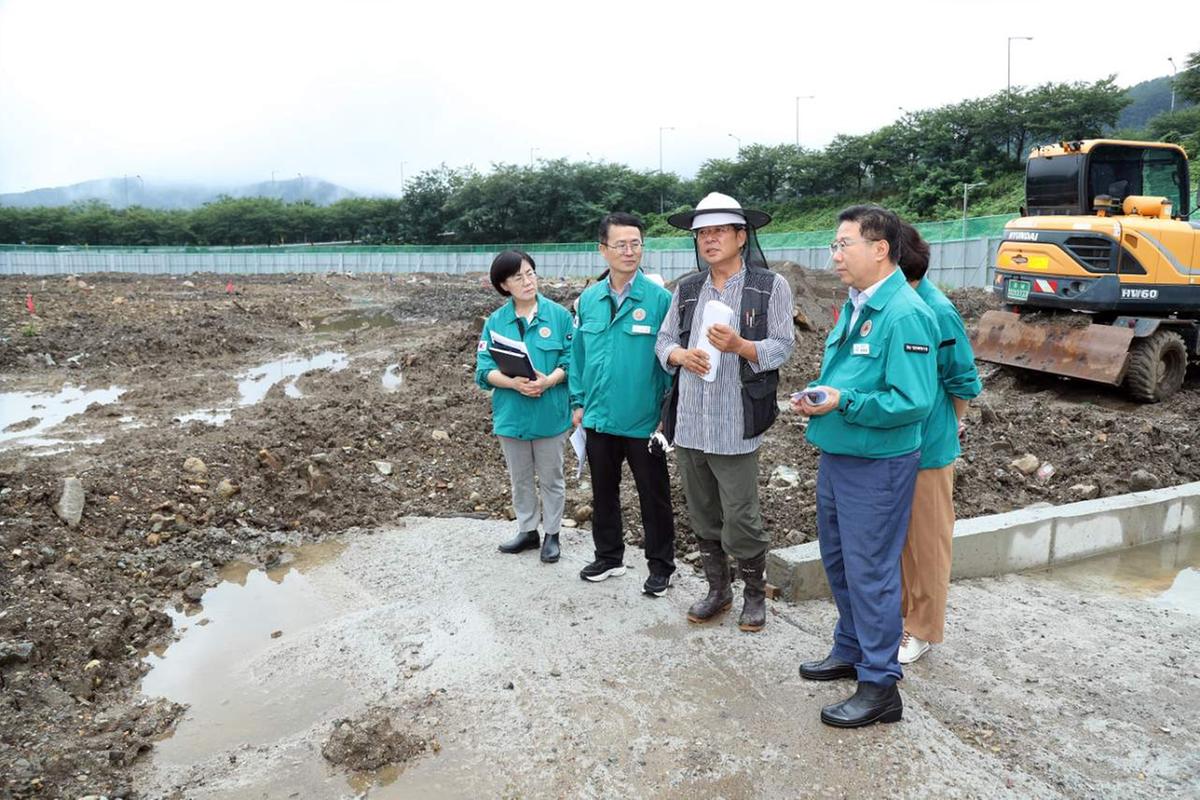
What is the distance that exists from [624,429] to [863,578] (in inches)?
55.2

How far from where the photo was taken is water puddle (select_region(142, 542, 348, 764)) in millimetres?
3488

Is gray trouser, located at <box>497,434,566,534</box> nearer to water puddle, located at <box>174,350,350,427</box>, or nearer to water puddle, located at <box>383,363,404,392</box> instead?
water puddle, located at <box>174,350,350,427</box>

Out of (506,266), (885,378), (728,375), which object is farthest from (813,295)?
(885,378)

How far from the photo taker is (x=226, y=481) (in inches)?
240

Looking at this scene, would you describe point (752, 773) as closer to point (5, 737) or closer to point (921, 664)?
point (921, 664)

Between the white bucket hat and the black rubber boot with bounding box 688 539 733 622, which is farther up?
the white bucket hat

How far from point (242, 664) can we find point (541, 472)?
69.2 inches

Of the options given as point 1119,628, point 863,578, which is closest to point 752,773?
point 863,578

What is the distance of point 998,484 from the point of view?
6.20 meters

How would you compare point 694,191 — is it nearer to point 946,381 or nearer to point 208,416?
point 208,416

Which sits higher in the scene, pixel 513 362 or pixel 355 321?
pixel 513 362

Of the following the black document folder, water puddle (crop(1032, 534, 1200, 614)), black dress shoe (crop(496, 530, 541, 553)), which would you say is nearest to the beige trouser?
water puddle (crop(1032, 534, 1200, 614))

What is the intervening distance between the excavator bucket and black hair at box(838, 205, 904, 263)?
22.9 ft

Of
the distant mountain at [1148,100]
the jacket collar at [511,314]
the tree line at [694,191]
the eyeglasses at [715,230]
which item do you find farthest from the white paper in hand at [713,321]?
the distant mountain at [1148,100]
